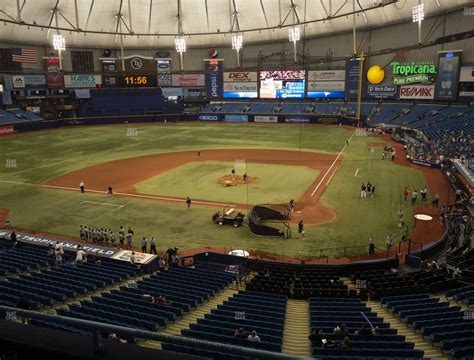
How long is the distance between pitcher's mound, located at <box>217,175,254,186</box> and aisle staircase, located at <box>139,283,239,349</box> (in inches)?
876

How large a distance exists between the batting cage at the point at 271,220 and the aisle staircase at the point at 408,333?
12.5 m

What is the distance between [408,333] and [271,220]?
19678 millimetres

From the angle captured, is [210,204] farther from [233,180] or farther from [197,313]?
[197,313]

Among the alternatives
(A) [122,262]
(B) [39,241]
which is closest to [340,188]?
(A) [122,262]

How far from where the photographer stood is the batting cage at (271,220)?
31.6 m

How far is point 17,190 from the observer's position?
143 ft

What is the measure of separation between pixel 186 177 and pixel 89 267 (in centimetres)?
2539

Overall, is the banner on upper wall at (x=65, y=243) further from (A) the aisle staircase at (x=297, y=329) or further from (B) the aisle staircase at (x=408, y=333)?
(B) the aisle staircase at (x=408, y=333)

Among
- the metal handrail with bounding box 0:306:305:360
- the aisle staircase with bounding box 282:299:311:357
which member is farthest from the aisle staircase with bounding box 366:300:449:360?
the metal handrail with bounding box 0:306:305:360

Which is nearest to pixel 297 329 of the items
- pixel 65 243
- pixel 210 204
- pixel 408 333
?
pixel 408 333

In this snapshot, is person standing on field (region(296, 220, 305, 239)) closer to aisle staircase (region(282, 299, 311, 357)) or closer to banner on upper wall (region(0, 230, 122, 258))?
aisle staircase (region(282, 299, 311, 357))

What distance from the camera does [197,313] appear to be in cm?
1728

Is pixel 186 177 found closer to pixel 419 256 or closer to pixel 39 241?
pixel 39 241

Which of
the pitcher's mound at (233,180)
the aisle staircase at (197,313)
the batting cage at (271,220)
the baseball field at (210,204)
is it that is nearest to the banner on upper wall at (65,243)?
the baseball field at (210,204)
